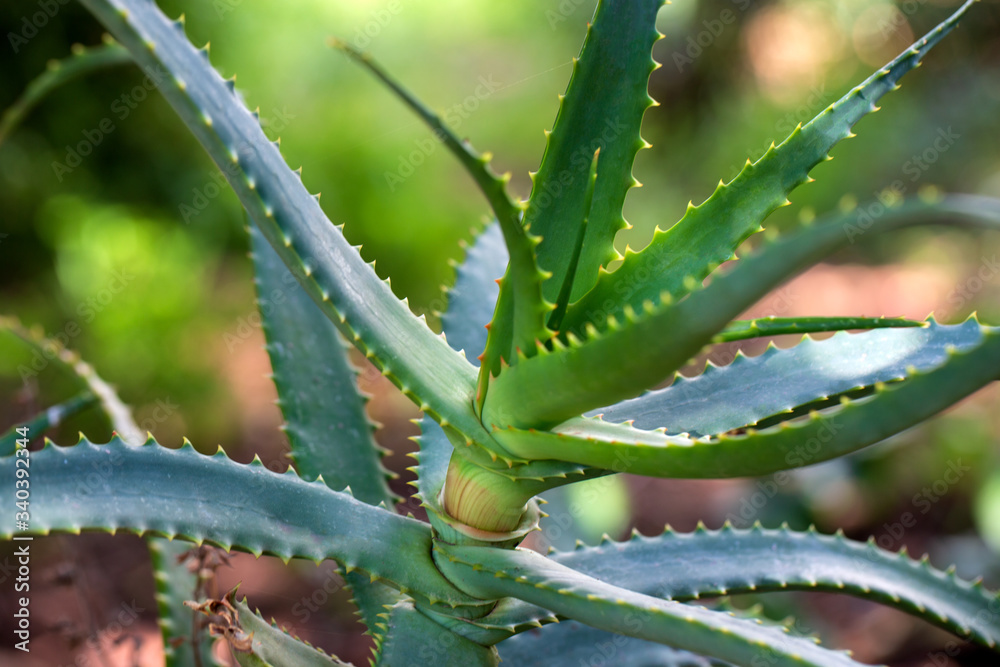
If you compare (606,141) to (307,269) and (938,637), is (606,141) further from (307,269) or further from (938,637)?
(938,637)

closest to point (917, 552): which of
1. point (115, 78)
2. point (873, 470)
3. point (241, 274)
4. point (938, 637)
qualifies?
point (873, 470)

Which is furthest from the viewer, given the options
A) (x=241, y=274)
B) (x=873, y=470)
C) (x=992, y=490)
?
(x=241, y=274)

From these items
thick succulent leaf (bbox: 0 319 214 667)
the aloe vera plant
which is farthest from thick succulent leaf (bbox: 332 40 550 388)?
thick succulent leaf (bbox: 0 319 214 667)

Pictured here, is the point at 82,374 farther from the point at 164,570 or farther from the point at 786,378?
the point at 786,378

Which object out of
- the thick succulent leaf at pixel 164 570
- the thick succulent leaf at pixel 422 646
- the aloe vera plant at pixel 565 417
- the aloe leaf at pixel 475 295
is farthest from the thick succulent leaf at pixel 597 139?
the thick succulent leaf at pixel 164 570

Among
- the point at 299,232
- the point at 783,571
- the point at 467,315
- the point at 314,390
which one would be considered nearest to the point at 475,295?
the point at 467,315

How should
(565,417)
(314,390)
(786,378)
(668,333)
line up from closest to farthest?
(668,333) → (565,417) → (786,378) → (314,390)

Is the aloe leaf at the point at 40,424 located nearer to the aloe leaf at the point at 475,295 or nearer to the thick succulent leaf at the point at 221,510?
the thick succulent leaf at the point at 221,510
